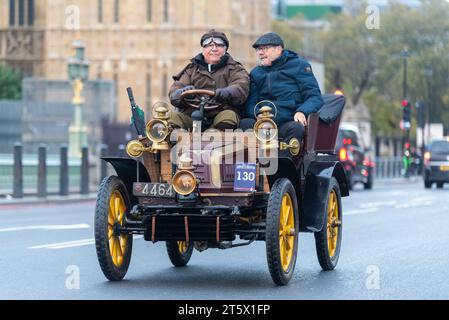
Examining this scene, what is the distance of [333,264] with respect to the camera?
1363 centimetres

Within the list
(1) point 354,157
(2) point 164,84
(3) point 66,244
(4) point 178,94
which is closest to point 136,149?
(4) point 178,94

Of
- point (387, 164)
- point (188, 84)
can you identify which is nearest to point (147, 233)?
point (188, 84)

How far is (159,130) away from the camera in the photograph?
1213 cm

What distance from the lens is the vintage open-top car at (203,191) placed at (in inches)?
464

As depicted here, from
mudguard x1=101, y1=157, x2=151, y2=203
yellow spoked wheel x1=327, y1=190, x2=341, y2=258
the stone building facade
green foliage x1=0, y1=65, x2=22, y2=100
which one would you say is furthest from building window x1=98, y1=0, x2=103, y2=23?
mudguard x1=101, y1=157, x2=151, y2=203

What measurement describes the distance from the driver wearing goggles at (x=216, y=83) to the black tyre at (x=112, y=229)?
72 centimetres

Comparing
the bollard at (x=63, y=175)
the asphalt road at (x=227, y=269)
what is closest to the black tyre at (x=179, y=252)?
the asphalt road at (x=227, y=269)

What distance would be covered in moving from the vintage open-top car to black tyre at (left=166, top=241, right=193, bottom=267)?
43.7 inches

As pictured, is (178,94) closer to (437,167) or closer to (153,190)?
(153,190)

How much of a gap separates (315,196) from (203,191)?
135 cm

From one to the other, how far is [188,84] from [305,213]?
145cm

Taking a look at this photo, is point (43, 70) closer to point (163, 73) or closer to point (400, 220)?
point (163, 73)

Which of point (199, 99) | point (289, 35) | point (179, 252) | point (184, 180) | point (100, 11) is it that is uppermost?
point (100, 11)

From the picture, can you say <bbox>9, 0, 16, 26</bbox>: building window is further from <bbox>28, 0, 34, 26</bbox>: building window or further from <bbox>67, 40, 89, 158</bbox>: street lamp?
<bbox>67, 40, 89, 158</bbox>: street lamp
